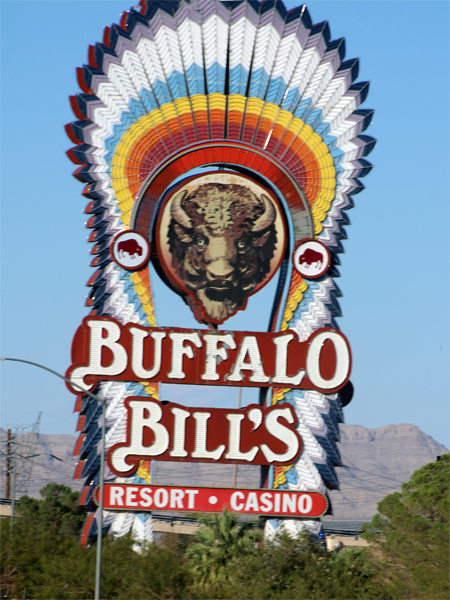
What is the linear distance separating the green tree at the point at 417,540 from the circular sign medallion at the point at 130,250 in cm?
1402

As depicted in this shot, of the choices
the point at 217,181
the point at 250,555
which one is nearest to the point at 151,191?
the point at 217,181

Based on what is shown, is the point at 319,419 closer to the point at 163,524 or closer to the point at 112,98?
the point at 112,98

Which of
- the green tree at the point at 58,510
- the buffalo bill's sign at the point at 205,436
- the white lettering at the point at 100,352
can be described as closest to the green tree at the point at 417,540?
the buffalo bill's sign at the point at 205,436

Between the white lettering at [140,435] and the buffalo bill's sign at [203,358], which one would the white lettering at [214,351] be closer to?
the buffalo bill's sign at [203,358]

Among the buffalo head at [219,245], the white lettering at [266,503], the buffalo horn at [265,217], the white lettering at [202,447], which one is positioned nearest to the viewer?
the white lettering at [266,503]

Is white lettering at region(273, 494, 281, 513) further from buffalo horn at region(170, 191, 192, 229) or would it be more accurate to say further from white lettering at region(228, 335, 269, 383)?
buffalo horn at region(170, 191, 192, 229)

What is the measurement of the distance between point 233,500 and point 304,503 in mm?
2611

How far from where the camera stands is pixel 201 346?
3828 centimetres

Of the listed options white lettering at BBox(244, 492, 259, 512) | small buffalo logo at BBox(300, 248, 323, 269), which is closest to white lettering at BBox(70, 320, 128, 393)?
white lettering at BBox(244, 492, 259, 512)

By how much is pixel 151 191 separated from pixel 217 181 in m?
2.63

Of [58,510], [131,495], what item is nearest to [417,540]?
[131,495]

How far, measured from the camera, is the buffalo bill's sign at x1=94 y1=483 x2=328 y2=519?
36.8m

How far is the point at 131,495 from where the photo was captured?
121ft

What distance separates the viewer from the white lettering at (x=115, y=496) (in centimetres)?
3672
